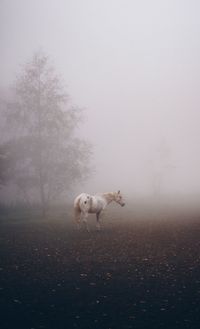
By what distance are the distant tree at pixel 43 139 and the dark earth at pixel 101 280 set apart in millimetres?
11575

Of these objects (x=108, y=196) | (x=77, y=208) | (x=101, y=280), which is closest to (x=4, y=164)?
(x=108, y=196)

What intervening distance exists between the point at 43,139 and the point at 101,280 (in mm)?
22544

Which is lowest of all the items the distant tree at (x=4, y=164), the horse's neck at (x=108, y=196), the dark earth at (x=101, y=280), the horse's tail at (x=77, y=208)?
the dark earth at (x=101, y=280)

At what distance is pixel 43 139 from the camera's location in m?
33.1

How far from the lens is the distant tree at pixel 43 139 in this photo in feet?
107

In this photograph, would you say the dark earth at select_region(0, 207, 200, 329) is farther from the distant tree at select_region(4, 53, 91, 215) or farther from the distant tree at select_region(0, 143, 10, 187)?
the distant tree at select_region(4, 53, 91, 215)

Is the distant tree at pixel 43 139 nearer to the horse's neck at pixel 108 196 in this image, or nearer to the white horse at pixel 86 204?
the horse's neck at pixel 108 196

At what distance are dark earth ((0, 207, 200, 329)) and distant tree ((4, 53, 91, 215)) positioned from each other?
11575 mm

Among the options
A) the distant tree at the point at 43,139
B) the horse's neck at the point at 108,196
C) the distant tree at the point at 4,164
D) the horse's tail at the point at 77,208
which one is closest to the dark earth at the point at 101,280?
the horse's tail at the point at 77,208

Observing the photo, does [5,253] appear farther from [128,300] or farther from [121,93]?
[121,93]

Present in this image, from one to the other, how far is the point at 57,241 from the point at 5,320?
418 inches

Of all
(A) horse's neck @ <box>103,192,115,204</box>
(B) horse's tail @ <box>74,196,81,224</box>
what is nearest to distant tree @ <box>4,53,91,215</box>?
(A) horse's neck @ <box>103,192,115,204</box>

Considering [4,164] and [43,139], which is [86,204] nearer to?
[4,164]

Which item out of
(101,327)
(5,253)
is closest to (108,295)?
(101,327)
